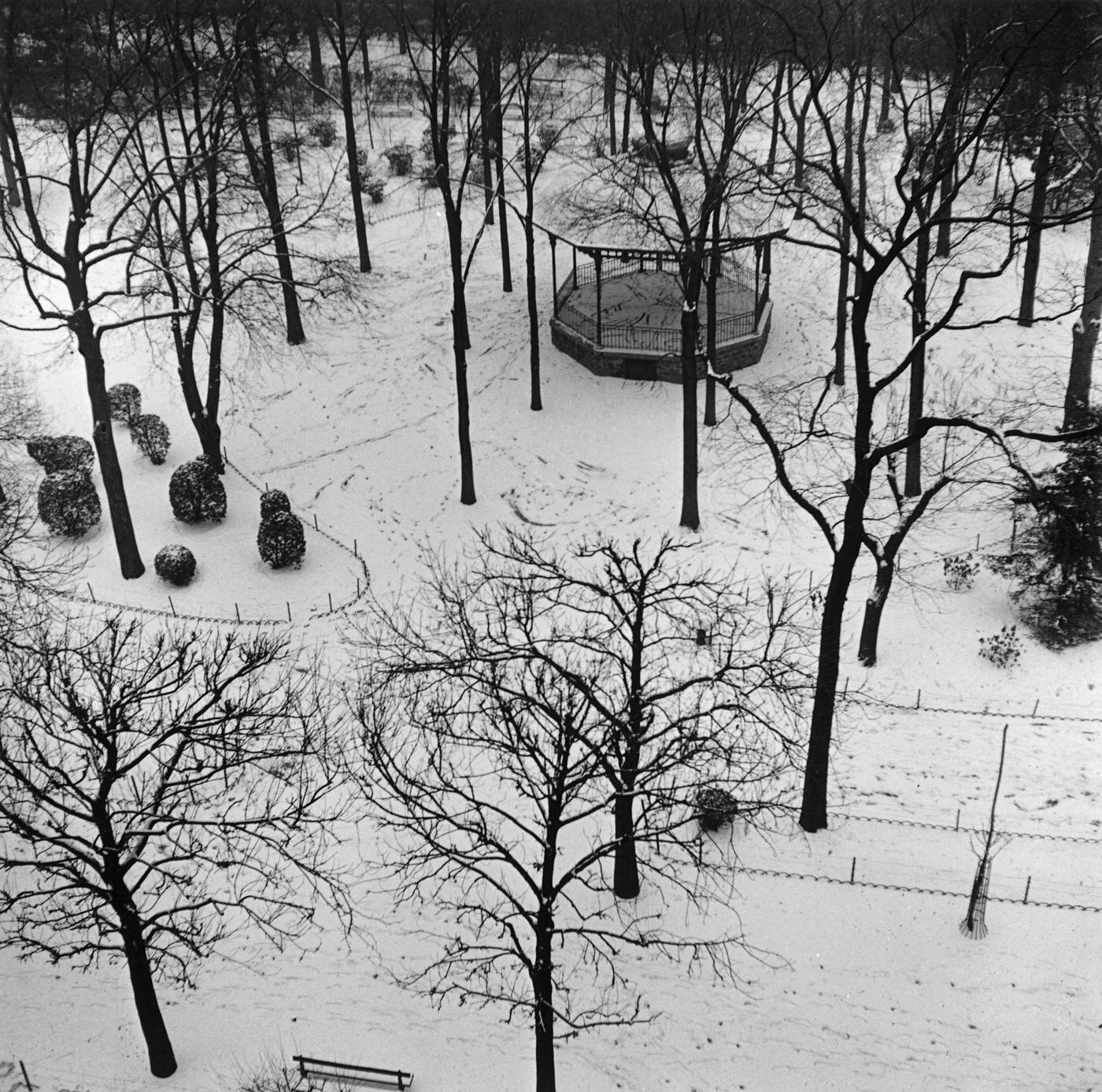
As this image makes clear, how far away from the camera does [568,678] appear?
459 inches

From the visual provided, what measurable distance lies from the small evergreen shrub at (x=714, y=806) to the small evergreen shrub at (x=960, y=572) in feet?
23.3

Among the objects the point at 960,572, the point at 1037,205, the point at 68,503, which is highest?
the point at 1037,205

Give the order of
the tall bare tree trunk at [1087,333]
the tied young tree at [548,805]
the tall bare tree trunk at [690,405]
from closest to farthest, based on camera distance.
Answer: the tied young tree at [548,805] < the tall bare tree trunk at [690,405] < the tall bare tree trunk at [1087,333]

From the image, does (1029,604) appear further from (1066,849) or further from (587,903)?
(587,903)

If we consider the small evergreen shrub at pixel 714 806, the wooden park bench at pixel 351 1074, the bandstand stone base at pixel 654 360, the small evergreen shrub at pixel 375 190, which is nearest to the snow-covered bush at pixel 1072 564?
the small evergreen shrub at pixel 714 806

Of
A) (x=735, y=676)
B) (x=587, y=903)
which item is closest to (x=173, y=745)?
(x=587, y=903)

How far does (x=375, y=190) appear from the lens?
115 feet

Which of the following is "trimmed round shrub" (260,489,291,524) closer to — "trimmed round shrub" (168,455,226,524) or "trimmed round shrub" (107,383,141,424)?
"trimmed round shrub" (168,455,226,524)

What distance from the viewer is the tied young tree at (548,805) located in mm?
11336

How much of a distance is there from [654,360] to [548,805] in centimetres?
1444

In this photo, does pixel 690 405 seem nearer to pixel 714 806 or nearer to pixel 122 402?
pixel 714 806

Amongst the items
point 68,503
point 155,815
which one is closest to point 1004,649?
point 155,815

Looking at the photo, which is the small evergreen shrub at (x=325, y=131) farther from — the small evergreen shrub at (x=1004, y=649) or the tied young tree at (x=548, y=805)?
the small evergreen shrub at (x=1004, y=649)

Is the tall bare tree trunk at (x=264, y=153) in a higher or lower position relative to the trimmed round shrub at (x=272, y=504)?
higher
